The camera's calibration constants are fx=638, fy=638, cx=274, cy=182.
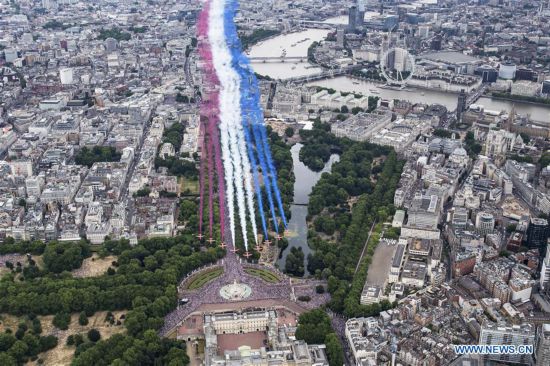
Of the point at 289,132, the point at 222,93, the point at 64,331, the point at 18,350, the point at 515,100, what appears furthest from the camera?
the point at 515,100

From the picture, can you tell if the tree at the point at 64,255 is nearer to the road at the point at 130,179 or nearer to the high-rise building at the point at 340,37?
the road at the point at 130,179

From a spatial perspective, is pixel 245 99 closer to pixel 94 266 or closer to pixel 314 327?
pixel 94 266

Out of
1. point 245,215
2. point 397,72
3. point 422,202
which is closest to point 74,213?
point 245,215

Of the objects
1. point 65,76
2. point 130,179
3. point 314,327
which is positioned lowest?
point 314,327

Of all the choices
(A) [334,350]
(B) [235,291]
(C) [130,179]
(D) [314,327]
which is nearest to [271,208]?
(B) [235,291]

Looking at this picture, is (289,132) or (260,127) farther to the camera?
(289,132)

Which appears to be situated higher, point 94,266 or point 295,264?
point 295,264

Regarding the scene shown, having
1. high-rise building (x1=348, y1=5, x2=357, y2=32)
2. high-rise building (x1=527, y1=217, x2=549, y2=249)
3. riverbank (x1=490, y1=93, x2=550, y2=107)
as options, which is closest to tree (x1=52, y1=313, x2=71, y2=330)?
high-rise building (x1=527, y1=217, x2=549, y2=249)
